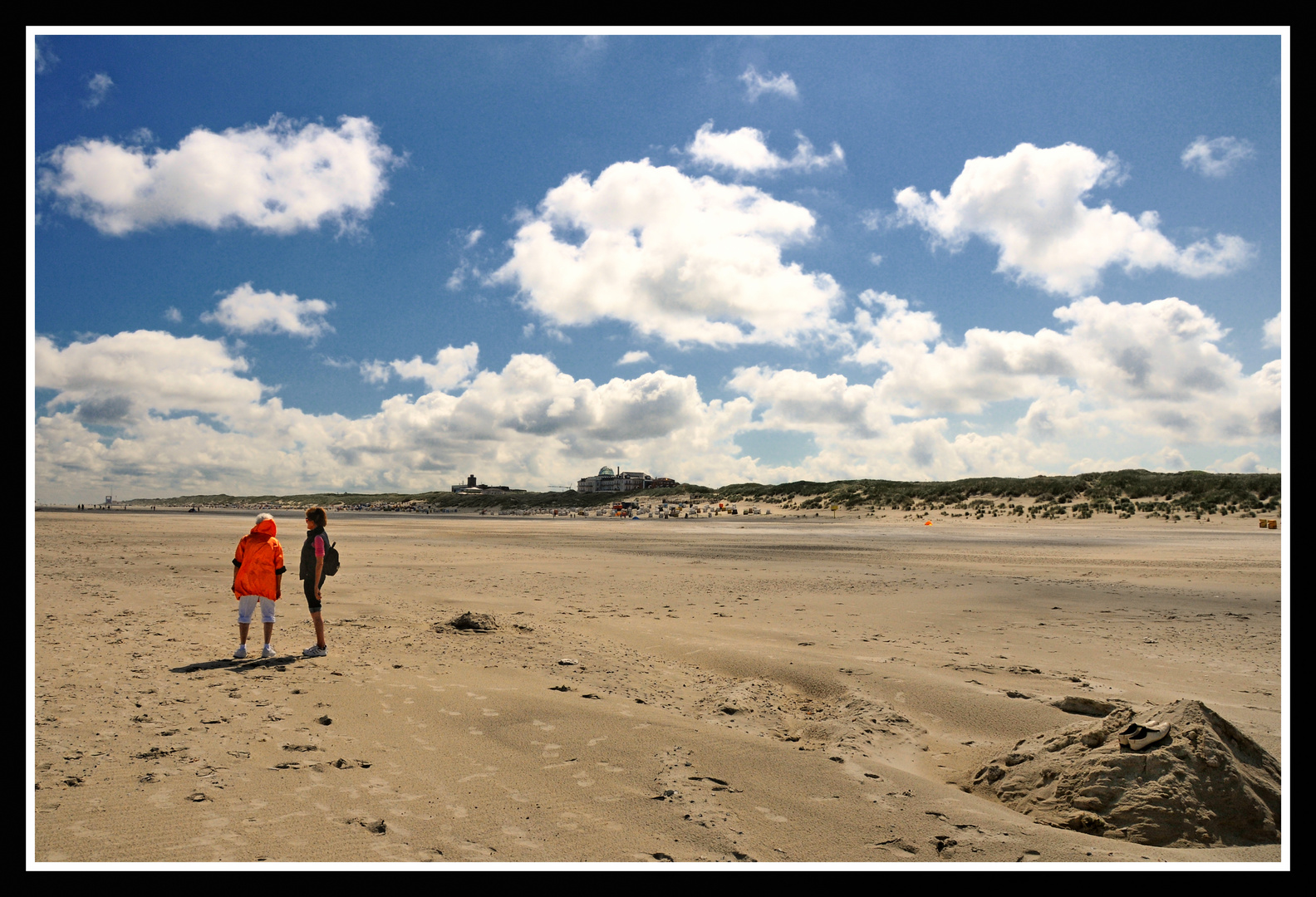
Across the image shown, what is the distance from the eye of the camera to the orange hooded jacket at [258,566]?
8031 mm

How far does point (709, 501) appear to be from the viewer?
98.8m

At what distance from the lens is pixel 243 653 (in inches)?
314

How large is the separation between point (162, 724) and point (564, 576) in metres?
11.8

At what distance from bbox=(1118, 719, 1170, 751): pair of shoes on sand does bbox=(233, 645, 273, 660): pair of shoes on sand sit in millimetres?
8784

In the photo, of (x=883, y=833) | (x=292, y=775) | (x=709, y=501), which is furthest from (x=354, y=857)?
(x=709, y=501)

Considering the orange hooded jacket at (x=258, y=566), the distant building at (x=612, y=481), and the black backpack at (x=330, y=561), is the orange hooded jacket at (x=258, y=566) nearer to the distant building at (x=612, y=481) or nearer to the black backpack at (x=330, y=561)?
the black backpack at (x=330, y=561)

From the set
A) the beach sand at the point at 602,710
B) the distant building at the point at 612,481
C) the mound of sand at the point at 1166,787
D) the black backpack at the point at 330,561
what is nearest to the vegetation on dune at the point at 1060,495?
the beach sand at the point at 602,710

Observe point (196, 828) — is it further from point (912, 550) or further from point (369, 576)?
point (912, 550)

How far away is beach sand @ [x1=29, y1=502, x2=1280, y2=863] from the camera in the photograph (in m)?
4.05

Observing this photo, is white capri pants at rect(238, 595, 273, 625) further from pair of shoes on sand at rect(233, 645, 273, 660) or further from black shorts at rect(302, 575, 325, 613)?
→ black shorts at rect(302, 575, 325, 613)

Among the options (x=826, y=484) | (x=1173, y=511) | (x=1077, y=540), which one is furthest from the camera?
(x=826, y=484)

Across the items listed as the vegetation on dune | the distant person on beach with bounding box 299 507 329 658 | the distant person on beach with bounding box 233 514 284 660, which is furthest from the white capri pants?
the vegetation on dune

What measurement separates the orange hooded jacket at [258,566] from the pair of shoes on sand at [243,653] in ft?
1.99

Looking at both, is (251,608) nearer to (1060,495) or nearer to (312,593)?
(312,593)
